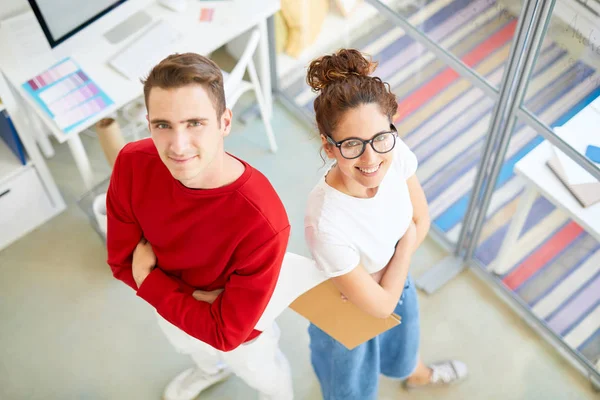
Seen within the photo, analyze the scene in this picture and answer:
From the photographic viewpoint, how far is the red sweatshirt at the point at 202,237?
153cm

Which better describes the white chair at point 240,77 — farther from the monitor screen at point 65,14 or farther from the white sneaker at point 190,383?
the white sneaker at point 190,383

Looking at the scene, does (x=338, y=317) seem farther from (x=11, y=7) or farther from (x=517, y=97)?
(x=11, y=7)

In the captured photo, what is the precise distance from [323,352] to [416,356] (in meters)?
0.36

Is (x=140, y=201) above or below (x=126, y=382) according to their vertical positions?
above

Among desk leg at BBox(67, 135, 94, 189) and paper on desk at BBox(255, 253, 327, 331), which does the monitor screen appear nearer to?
desk leg at BBox(67, 135, 94, 189)

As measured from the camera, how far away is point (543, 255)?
2.70 meters

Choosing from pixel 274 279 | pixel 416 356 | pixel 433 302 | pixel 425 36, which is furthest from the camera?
pixel 433 302

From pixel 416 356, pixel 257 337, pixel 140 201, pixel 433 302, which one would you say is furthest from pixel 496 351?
pixel 140 201

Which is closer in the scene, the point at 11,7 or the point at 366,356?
the point at 366,356

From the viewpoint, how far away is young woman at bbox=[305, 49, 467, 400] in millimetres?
1466

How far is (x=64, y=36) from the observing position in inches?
98.1

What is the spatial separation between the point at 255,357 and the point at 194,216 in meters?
0.63

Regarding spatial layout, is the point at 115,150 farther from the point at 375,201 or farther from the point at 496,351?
the point at 496,351

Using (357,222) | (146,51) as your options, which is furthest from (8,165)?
(357,222)
